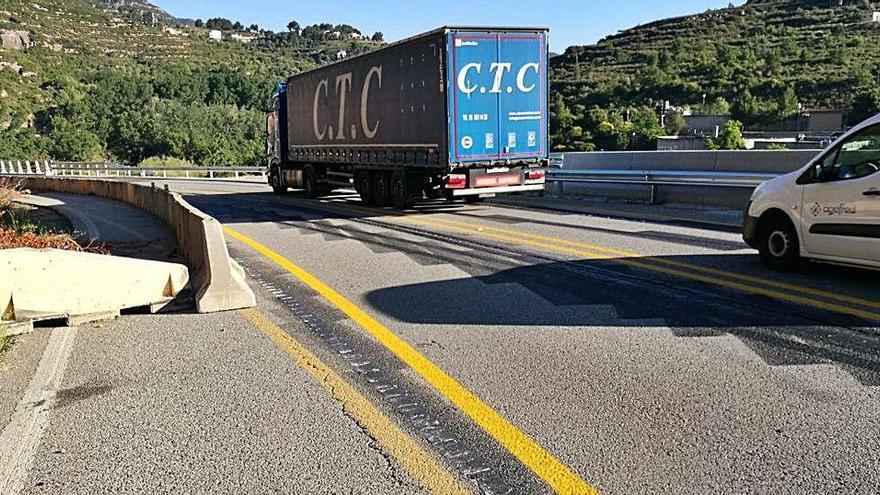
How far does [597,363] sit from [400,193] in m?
13.1

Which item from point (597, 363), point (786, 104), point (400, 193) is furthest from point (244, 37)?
point (597, 363)

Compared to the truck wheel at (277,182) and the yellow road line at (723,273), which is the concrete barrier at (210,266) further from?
the truck wheel at (277,182)

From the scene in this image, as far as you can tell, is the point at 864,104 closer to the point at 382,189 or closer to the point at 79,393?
the point at 382,189

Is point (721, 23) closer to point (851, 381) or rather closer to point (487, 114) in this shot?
point (487, 114)

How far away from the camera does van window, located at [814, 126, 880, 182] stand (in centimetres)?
725

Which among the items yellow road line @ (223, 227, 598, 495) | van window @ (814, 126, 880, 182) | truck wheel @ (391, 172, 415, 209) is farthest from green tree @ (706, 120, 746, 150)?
yellow road line @ (223, 227, 598, 495)

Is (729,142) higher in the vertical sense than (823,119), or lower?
lower

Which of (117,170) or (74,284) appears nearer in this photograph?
(74,284)

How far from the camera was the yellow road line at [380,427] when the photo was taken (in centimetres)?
347

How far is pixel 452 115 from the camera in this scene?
620 inches

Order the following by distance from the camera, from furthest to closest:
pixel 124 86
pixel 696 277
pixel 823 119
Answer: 1. pixel 124 86
2. pixel 823 119
3. pixel 696 277

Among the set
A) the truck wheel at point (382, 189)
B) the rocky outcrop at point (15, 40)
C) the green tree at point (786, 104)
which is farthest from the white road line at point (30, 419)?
the rocky outcrop at point (15, 40)

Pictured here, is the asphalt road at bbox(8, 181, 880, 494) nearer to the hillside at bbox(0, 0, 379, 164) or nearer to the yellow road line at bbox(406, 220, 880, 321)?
the yellow road line at bbox(406, 220, 880, 321)

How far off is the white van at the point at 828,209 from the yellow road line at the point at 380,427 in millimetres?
Answer: 5115
